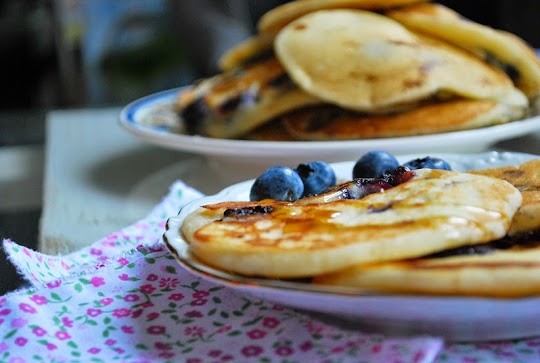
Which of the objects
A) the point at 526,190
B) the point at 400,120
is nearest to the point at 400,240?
the point at 526,190

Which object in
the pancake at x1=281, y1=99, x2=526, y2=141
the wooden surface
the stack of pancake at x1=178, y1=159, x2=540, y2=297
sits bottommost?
the wooden surface

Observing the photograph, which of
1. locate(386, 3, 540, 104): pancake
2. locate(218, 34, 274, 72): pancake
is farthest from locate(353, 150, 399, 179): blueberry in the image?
locate(218, 34, 274, 72): pancake

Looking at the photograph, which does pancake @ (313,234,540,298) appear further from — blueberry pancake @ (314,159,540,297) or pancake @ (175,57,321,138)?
pancake @ (175,57,321,138)

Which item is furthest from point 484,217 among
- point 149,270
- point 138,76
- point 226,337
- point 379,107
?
point 138,76

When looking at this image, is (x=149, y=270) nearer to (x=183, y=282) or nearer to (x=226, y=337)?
(x=183, y=282)

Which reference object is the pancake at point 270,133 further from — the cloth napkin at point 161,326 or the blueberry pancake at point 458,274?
the blueberry pancake at point 458,274

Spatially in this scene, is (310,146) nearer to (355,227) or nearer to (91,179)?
(91,179)
